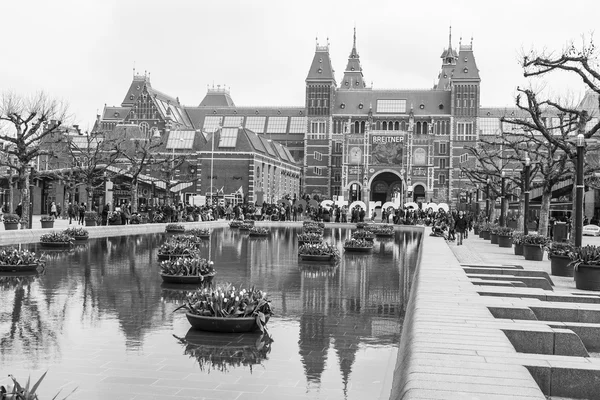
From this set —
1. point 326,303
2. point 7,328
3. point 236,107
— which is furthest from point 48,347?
point 236,107

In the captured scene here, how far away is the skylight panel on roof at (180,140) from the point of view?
73188mm

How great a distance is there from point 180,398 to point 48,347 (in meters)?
2.54

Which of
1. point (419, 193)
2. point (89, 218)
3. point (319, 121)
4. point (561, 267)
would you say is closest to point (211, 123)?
point (319, 121)

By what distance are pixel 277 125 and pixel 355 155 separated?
53.9 feet

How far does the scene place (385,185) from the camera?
88.9 meters

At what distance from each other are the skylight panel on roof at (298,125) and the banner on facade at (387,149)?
1454cm

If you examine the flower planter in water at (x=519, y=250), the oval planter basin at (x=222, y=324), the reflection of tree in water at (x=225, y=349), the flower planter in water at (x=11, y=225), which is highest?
the flower planter in water at (x=11, y=225)

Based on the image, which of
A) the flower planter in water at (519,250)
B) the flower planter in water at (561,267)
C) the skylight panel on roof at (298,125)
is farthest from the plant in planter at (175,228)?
the skylight panel on roof at (298,125)

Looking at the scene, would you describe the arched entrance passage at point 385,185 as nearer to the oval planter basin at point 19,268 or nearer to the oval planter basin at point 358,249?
the oval planter basin at point 358,249

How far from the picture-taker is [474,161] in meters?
84.1

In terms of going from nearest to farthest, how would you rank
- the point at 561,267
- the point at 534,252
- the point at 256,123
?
the point at 561,267 < the point at 534,252 < the point at 256,123

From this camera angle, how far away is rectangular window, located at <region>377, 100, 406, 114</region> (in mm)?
91500

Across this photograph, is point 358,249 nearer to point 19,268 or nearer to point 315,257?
point 315,257

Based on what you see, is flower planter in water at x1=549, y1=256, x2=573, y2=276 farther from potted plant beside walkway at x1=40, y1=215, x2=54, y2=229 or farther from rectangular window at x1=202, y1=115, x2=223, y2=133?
rectangular window at x1=202, y1=115, x2=223, y2=133
